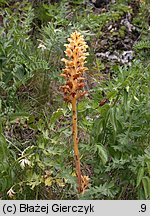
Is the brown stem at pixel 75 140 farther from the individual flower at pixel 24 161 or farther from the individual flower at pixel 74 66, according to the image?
the individual flower at pixel 24 161

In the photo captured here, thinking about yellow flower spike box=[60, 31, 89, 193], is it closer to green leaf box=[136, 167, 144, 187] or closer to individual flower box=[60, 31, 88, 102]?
individual flower box=[60, 31, 88, 102]

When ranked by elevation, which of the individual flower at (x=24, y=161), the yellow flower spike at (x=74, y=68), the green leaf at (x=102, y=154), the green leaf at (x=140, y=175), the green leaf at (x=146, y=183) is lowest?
the green leaf at (x=146, y=183)

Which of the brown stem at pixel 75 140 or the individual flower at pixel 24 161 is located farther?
the individual flower at pixel 24 161

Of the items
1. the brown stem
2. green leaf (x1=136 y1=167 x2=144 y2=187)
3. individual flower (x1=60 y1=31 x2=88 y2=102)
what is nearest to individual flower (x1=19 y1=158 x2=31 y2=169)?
the brown stem

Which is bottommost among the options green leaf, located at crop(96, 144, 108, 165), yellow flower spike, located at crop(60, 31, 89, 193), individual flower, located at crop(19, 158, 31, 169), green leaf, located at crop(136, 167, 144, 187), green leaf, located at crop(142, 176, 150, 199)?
green leaf, located at crop(142, 176, 150, 199)

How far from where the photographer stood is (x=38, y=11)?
4.41 metres

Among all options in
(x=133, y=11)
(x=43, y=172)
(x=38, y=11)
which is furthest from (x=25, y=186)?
(x=133, y=11)

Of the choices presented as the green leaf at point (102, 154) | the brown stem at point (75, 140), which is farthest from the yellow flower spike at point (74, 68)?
the green leaf at point (102, 154)

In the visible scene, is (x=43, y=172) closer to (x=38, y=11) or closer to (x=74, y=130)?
(x=74, y=130)

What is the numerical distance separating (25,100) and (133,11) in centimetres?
180

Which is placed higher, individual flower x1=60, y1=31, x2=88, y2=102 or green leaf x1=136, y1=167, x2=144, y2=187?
individual flower x1=60, y1=31, x2=88, y2=102

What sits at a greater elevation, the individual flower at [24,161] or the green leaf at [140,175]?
the individual flower at [24,161]

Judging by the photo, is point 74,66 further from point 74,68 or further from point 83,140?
point 83,140

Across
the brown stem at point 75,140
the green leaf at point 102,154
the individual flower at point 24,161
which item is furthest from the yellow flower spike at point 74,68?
the individual flower at point 24,161
